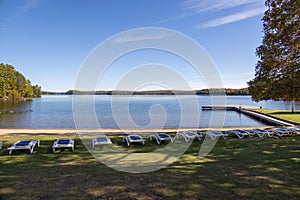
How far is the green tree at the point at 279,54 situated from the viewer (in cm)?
969

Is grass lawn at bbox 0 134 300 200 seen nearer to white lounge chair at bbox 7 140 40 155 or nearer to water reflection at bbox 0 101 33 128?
white lounge chair at bbox 7 140 40 155

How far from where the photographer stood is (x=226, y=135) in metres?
10.8

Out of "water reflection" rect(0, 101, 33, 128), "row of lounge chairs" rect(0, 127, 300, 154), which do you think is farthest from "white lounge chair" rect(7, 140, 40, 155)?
"water reflection" rect(0, 101, 33, 128)

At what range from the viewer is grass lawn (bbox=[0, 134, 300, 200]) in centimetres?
375

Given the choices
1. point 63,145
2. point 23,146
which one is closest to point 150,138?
point 63,145

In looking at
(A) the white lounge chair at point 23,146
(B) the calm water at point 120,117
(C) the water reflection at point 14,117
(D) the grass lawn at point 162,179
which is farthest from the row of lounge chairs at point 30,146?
(C) the water reflection at point 14,117

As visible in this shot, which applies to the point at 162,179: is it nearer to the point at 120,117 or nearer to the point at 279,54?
the point at 279,54

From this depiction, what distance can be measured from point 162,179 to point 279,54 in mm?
9669

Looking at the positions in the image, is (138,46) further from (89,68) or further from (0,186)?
(0,186)

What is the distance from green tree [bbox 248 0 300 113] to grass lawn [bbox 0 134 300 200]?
16.0ft

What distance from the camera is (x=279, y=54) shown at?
1052 cm

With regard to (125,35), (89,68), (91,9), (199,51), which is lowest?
(89,68)

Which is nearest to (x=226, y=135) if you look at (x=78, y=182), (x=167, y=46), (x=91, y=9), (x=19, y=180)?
(x=167, y=46)

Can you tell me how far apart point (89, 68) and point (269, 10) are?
32.1ft
